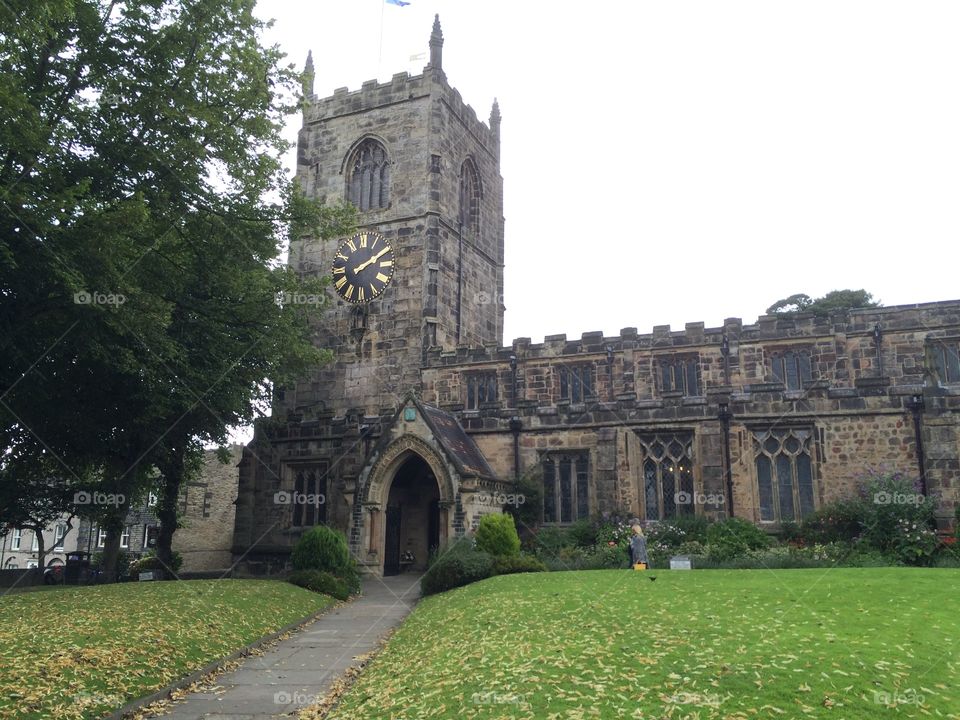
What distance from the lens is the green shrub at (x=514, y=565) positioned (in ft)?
74.7

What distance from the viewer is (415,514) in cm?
3153

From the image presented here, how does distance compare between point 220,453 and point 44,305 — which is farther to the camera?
point 220,453

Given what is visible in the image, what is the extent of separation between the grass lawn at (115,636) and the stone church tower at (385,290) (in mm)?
10757

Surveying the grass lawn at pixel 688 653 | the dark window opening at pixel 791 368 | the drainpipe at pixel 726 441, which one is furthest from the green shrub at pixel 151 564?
the dark window opening at pixel 791 368

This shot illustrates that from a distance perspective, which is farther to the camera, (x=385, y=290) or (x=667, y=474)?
(x=385, y=290)

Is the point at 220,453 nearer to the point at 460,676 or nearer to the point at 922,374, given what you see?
the point at 460,676

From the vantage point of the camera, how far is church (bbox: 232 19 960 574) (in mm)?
26906

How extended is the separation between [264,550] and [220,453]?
222 inches

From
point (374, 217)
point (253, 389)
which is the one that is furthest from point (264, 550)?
point (374, 217)

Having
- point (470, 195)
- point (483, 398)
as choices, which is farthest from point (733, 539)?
point (470, 195)

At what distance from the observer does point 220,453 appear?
95.4ft

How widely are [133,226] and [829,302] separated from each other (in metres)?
45.9

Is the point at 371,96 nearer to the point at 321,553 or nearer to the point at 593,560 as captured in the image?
the point at 321,553

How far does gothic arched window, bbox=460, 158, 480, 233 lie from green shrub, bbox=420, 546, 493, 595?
69.3 feet
